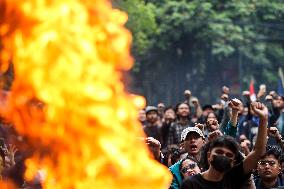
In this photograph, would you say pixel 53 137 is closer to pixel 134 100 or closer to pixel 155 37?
pixel 134 100

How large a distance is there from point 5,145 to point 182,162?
7.83 feet

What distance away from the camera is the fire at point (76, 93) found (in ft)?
21.4

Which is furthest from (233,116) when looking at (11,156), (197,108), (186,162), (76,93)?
(197,108)

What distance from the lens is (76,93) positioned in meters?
6.67

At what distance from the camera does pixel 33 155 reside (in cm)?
761

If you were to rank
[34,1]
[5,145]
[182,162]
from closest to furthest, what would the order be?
[34,1] < [182,162] < [5,145]

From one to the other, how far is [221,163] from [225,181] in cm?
16

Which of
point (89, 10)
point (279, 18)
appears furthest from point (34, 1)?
point (279, 18)

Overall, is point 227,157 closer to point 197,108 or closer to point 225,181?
point 225,181

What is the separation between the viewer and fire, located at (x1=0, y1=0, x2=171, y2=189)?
651 cm

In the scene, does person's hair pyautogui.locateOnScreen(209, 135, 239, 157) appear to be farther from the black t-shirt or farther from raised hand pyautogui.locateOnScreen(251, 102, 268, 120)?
raised hand pyautogui.locateOnScreen(251, 102, 268, 120)

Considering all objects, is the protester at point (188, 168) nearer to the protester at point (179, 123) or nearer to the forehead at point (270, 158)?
the forehead at point (270, 158)

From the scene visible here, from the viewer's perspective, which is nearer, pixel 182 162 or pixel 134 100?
pixel 134 100

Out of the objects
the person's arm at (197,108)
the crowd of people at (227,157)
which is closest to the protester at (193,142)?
the crowd of people at (227,157)
